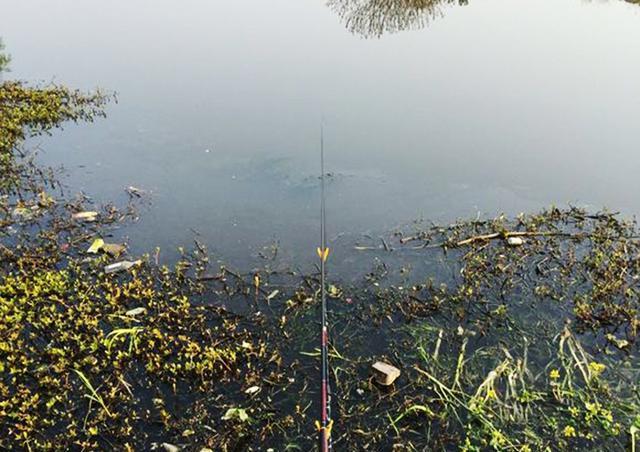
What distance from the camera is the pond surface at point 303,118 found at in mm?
8398

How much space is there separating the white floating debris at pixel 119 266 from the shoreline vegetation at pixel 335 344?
0.21ft

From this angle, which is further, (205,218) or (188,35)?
(188,35)

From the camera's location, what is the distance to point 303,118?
1132 cm

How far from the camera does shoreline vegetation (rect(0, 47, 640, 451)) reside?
4641 mm

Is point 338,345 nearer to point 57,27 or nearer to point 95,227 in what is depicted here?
point 95,227

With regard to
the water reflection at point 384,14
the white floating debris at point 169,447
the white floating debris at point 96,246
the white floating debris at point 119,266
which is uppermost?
the water reflection at point 384,14

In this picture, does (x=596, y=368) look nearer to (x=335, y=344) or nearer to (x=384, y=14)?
(x=335, y=344)

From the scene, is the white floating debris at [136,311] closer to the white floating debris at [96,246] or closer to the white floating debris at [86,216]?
the white floating debris at [96,246]

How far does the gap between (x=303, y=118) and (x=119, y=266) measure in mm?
6031

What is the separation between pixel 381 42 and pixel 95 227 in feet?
38.6

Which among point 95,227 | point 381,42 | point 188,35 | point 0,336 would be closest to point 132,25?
point 188,35

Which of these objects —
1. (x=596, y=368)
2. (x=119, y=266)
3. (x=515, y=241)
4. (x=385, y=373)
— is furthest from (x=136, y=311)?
(x=515, y=241)

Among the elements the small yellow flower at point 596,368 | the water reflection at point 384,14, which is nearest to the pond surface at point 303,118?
the water reflection at point 384,14

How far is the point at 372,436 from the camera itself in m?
4.61
